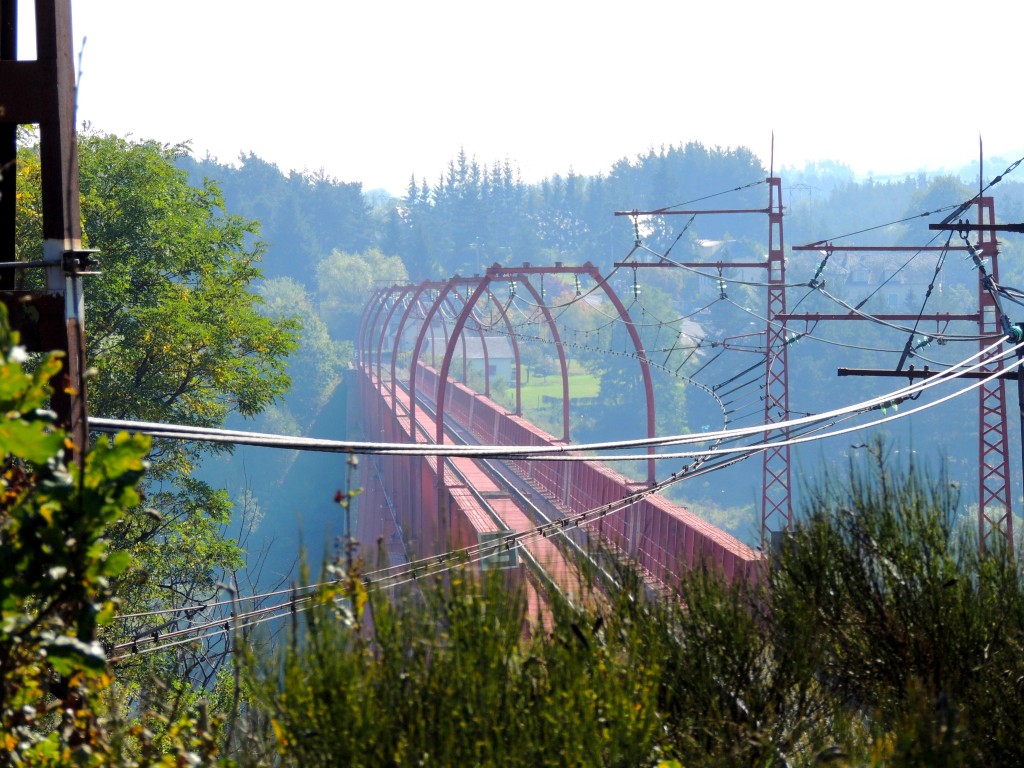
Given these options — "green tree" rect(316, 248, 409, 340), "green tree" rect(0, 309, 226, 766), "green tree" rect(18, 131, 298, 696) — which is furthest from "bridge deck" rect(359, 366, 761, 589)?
"green tree" rect(316, 248, 409, 340)

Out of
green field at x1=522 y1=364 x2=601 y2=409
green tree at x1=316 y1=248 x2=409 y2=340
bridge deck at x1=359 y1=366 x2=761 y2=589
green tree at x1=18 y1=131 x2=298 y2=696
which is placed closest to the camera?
bridge deck at x1=359 y1=366 x2=761 y2=589

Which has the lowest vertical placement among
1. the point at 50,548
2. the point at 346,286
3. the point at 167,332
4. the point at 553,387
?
the point at 553,387

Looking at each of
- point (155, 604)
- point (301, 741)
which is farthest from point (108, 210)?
point (301, 741)

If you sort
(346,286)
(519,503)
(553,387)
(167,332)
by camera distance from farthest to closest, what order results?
(346,286) < (553,387) < (519,503) < (167,332)

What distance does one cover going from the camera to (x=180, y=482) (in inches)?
748

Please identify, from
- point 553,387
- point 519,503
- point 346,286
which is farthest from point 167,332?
point 346,286

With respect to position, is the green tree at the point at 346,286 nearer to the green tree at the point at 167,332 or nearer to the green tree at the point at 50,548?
the green tree at the point at 167,332

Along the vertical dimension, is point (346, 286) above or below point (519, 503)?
above

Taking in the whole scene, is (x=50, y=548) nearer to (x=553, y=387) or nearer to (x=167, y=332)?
(x=167, y=332)

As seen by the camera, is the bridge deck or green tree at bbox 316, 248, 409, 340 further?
green tree at bbox 316, 248, 409, 340

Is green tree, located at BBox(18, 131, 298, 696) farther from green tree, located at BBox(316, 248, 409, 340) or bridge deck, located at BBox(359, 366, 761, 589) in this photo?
green tree, located at BBox(316, 248, 409, 340)

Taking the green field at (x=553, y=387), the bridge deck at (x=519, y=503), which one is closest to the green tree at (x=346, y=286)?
the green field at (x=553, y=387)

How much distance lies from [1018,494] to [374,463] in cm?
4179

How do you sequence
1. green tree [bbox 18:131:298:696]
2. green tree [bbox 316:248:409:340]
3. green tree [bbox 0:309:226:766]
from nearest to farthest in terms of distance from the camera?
green tree [bbox 0:309:226:766]
green tree [bbox 18:131:298:696]
green tree [bbox 316:248:409:340]
